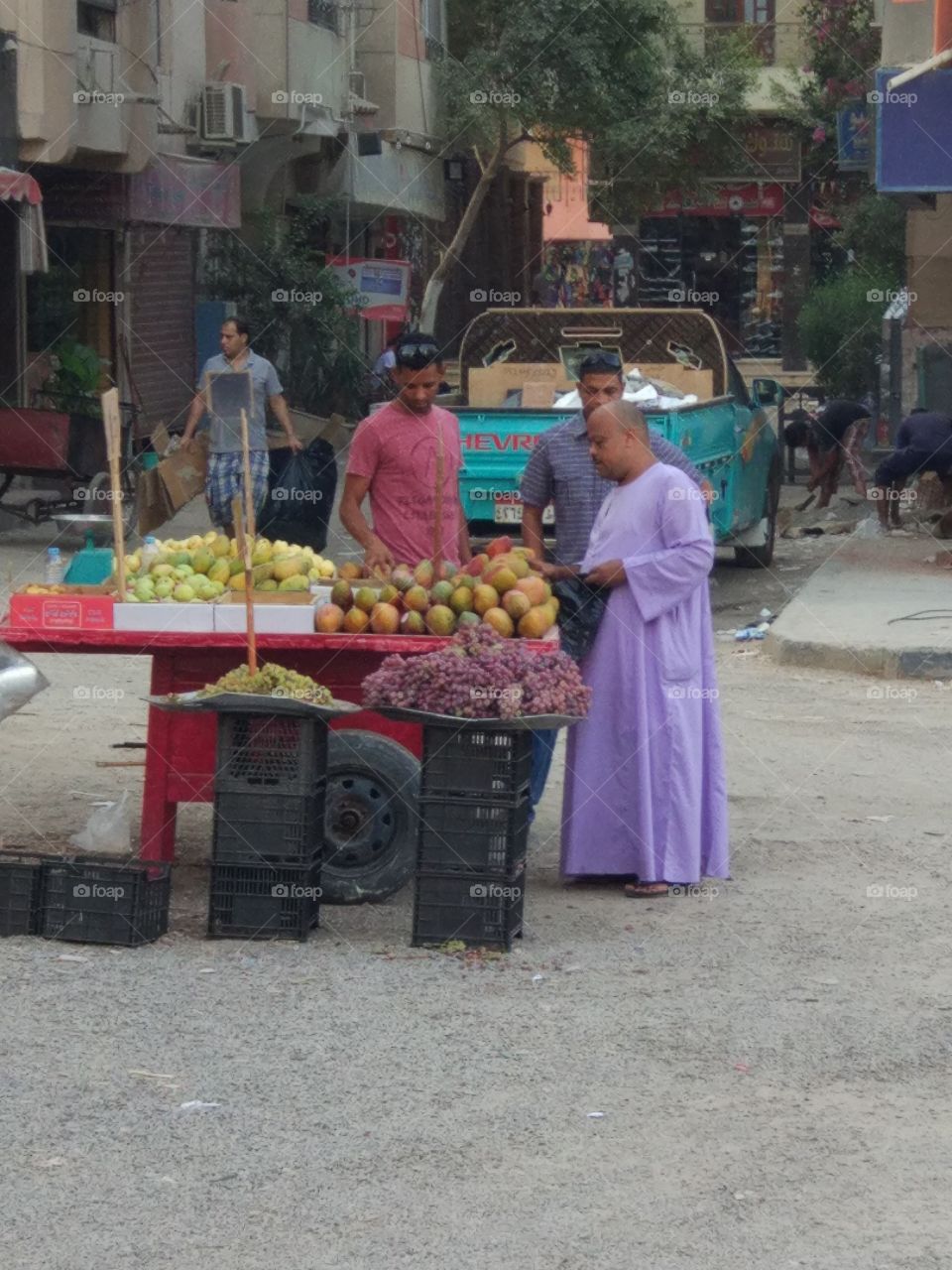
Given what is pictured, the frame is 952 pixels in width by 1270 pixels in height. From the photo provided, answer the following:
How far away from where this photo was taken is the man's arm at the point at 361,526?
791cm

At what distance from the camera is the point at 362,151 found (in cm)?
2959

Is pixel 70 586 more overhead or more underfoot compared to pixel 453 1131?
more overhead

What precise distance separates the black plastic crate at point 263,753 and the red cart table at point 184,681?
0.48 meters

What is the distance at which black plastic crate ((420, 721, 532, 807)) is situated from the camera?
6.77 metres

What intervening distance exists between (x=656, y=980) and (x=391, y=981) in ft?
2.55

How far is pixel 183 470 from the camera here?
49.3ft

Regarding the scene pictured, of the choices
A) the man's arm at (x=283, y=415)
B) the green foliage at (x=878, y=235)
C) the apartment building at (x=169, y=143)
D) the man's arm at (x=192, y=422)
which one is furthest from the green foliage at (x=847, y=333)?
the man's arm at (x=192, y=422)

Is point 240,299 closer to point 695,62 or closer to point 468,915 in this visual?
point 695,62

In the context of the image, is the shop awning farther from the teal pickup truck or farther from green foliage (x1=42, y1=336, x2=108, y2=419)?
the teal pickup truck

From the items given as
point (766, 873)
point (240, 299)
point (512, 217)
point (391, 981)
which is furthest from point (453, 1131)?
point (512, 217)

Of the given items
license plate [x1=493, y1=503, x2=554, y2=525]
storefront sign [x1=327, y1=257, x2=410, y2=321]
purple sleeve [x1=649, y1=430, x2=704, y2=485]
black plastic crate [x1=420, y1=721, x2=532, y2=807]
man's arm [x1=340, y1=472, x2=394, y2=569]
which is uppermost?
storefront sign [x1=327, y1=257, x2=410, y2=321]

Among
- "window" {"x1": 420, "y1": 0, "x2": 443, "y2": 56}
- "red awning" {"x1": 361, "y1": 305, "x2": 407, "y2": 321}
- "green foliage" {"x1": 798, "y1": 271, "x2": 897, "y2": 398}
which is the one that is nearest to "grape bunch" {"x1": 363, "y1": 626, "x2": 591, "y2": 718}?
"green foliage" {"x1": 798, "y1": 271, "x2": 897, "y2": 398}

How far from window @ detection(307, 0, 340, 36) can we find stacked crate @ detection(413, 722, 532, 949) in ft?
74.2

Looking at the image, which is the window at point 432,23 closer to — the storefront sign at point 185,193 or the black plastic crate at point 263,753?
the storefront sign at point 185,193
